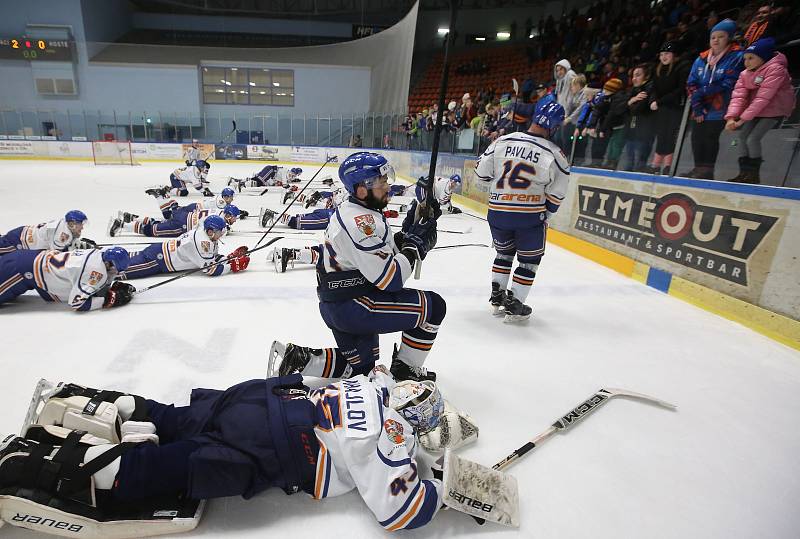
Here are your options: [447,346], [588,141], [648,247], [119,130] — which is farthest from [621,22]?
[119,130]

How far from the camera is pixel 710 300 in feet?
12.4

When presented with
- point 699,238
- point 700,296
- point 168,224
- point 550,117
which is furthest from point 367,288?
point 168,224

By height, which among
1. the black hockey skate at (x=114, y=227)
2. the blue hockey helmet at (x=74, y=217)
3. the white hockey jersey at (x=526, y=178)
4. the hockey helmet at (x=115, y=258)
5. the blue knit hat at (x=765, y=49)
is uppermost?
the blue knit hat at (x=765, y=49)

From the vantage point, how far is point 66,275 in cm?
317

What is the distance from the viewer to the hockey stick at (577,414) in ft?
6.12

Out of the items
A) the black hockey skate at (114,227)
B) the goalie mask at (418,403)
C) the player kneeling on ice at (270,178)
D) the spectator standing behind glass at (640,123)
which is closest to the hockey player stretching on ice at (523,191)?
the goalie mask at (418,403)

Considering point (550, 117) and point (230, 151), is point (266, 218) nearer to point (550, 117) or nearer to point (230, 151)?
point (550, 117)

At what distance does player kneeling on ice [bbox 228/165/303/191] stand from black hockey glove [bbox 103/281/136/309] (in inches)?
274

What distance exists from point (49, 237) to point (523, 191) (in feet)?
14.2

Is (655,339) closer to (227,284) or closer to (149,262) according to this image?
(227,284)

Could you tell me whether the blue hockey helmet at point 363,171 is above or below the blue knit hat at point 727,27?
below

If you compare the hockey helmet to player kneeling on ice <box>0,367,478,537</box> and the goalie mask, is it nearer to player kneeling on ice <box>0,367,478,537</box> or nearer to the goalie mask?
player kneeling on ice <box>0,367,478,537</box>

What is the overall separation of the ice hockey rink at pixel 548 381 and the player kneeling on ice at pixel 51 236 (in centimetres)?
80

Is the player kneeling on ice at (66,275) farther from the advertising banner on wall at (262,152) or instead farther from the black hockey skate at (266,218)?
the advertising banner on wall at (262,152)
